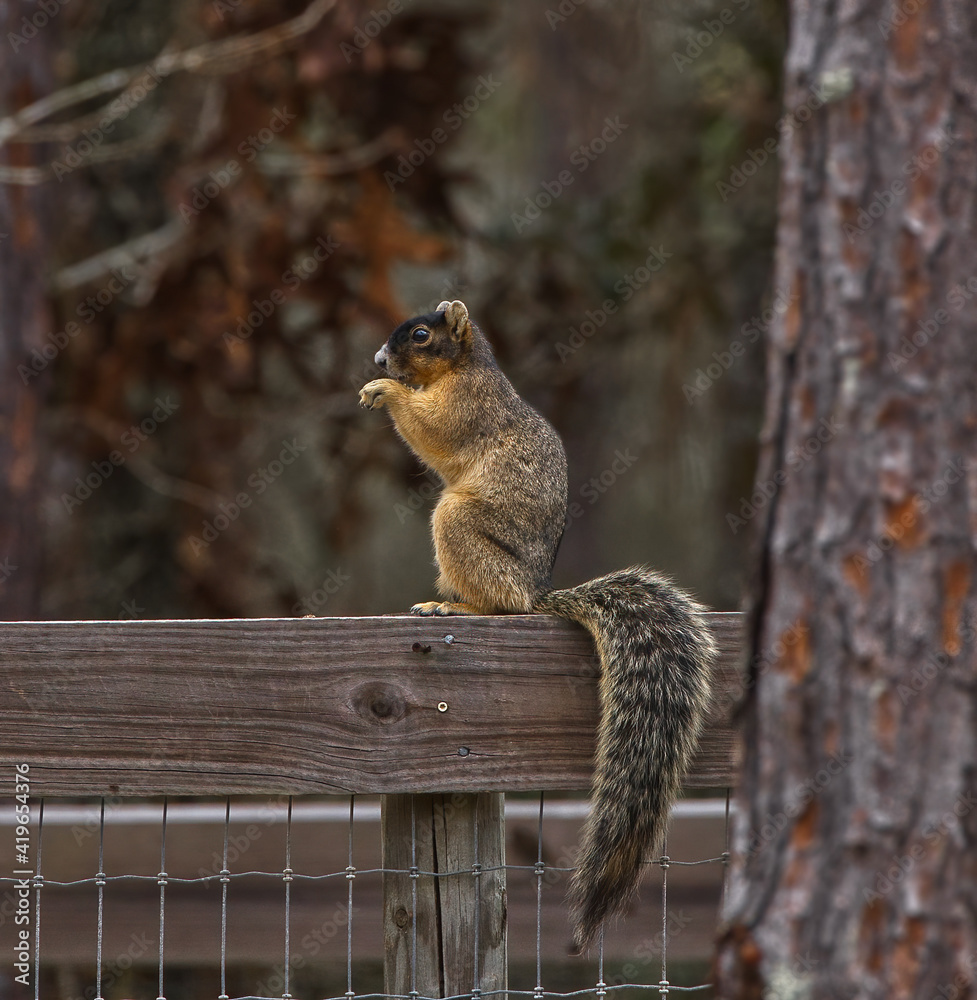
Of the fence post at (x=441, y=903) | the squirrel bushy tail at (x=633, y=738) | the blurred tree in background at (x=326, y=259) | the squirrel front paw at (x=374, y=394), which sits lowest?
the fence post at (x=441, y=903)

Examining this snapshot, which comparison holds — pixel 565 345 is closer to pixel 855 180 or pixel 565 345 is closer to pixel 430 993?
pixel 430 993

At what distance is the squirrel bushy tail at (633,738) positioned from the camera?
84.4 inches

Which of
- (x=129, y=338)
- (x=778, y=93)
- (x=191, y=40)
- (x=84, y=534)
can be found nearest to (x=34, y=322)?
(x=129, y=338)

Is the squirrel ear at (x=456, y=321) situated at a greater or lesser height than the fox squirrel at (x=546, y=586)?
greater

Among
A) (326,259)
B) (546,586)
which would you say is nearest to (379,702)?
(546,586)

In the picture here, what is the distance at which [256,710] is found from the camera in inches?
85.1

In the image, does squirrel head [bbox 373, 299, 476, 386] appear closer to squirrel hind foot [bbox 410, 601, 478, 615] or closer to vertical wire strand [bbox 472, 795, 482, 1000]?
squirrel hind foot [bbox 410, 601, 478, 615]

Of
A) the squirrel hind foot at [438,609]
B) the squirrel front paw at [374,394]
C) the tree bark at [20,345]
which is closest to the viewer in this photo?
the squirrel hind foot at [438,609]

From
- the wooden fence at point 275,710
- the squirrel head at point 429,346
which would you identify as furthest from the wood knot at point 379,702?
the squirrel head at point 429,346

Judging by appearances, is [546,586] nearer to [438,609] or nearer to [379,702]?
[438,609]

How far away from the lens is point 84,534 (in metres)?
7.68

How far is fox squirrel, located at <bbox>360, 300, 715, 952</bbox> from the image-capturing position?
2203mm

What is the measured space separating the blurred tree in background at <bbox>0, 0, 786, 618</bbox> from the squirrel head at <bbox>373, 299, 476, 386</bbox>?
1.98 m

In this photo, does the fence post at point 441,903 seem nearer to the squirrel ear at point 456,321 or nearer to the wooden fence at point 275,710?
the wooden fence at point 275,710
